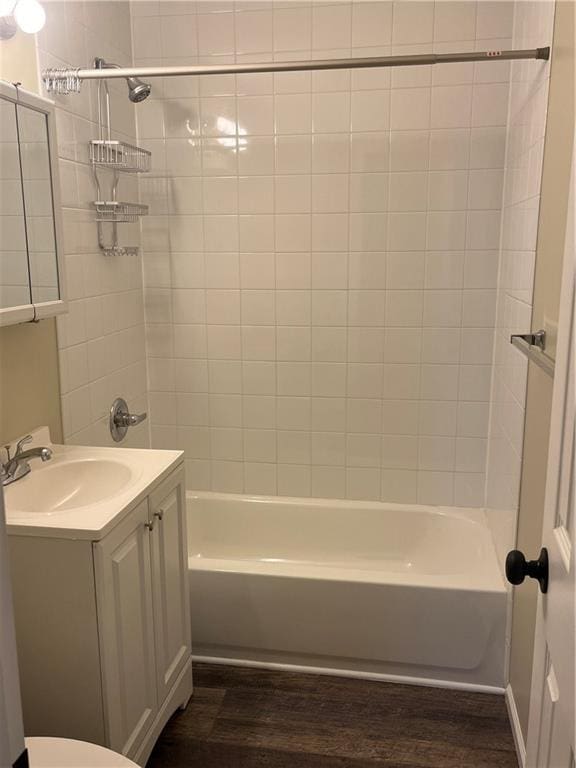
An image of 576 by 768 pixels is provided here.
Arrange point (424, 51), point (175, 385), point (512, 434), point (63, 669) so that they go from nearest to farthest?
point (63, 669), point (512, 434), point (424, 51), point (175, 385)

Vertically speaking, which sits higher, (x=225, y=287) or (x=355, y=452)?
Answer: (x=225, y=287)

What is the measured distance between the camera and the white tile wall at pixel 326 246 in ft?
8.59

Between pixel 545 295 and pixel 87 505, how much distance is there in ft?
4.47

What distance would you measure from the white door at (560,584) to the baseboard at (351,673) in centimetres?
129

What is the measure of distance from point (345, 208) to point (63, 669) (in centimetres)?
197

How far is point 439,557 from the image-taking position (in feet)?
9.27

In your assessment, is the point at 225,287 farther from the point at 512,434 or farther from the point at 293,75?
the point at 512,434

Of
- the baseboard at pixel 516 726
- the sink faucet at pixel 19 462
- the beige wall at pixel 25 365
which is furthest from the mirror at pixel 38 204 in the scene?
the baseboard at pixel 516 726

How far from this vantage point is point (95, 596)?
1554 mm

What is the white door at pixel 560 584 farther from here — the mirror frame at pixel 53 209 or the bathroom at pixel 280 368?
the mirror frame at pixel 53 209

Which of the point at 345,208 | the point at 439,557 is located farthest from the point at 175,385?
the point at 439,557

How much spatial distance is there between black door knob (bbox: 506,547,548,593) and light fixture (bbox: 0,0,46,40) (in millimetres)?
1814

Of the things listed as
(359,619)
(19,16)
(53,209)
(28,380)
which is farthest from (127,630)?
(19,16)

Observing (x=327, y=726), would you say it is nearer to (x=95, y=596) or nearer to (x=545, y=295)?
(x=95, y=596)
